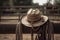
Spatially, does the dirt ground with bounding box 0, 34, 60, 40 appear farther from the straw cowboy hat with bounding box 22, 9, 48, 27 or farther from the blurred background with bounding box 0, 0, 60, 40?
the straw cowboy hat with bounding box 22, 9, 48, 27

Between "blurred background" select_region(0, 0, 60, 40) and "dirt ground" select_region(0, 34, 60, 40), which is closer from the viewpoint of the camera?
"dirt ground" select_region(0, 34, 60, 40)

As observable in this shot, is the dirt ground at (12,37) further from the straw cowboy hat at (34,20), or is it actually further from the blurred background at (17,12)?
the straw cowboy hat at (34,20)

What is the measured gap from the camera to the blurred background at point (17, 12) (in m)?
4.99

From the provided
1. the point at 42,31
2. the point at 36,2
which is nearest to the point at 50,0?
the point at 36,2

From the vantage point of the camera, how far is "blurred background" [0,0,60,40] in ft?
16.4

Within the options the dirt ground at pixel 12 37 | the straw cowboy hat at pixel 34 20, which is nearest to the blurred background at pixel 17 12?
the dirt ground at pixel 12 37

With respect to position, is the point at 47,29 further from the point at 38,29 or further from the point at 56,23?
the point at 56,23

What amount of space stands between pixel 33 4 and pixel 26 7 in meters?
0.35

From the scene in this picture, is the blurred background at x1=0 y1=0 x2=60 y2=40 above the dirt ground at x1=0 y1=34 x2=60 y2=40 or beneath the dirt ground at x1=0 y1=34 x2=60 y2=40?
above

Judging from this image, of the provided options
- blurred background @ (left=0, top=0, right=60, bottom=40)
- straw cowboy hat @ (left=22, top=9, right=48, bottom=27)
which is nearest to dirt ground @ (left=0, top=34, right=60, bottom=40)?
blurred background @ (left=0, top=0, right=60, bottom=40)

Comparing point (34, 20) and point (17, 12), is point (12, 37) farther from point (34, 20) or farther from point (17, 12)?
point (34, 20)

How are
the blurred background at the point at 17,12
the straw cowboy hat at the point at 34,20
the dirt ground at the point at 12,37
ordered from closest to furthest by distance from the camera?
1. the straw cowboy hat at the point at 34,20
2. the dirt ground at the point at 12,37
3. the blurred background at the point at 17,12

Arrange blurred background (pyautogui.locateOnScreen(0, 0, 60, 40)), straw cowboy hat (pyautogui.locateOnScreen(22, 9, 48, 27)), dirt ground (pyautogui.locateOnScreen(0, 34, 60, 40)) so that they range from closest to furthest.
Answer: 1. straw cowboy hat (pyautogui.locateOnScreen(22, 9, 48, 27))
2. dirt ground (pyautogui.locateOnScreen(0, 34, 60, 40))
3. blurred background (pyautogui.locateOnScreen(0, 0, 60, 40))

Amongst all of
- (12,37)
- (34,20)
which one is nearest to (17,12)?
(12,37)
